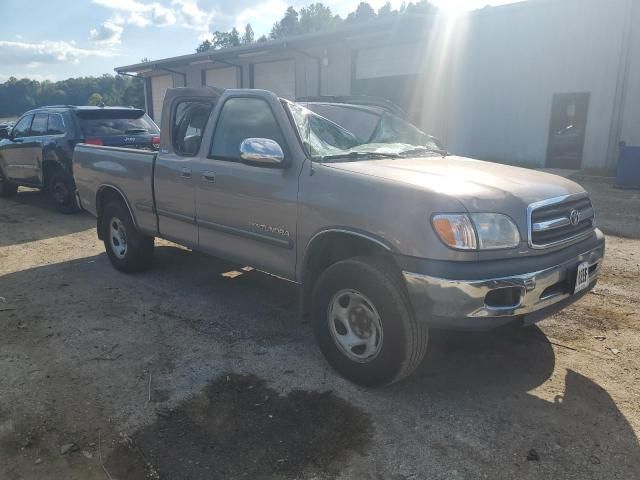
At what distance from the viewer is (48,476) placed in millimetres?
2547

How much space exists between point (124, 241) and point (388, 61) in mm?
14161

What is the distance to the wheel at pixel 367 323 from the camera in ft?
9.82

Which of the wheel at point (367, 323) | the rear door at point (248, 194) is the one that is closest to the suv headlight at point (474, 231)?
the wheel at point (367, 323)

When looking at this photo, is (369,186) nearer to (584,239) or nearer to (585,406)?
(584,239)

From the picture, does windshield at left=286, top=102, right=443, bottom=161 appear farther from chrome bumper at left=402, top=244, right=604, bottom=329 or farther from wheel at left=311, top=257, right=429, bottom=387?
chrome bumper at left=402, top=244, right=604, bottom=329

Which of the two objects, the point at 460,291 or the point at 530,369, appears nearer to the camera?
the point at 460,291

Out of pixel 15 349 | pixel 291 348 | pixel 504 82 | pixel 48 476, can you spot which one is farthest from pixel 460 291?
pixel 504 82

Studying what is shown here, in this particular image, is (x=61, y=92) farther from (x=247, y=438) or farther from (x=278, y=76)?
(x=247, y=438)

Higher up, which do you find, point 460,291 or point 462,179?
point 462,179

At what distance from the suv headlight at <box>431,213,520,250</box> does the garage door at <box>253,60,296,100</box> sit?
60.8 feet

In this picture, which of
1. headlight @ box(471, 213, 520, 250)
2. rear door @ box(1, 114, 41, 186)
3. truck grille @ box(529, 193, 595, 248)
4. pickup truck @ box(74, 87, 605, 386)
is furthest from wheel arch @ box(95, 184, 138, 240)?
rear door @ box(1, 114, 41, 186)

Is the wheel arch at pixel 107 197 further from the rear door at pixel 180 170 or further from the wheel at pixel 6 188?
the wheel at pixel 6 188

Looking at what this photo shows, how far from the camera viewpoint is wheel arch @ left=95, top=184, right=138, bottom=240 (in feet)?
17.9

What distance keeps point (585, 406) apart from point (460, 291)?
1160 mm
